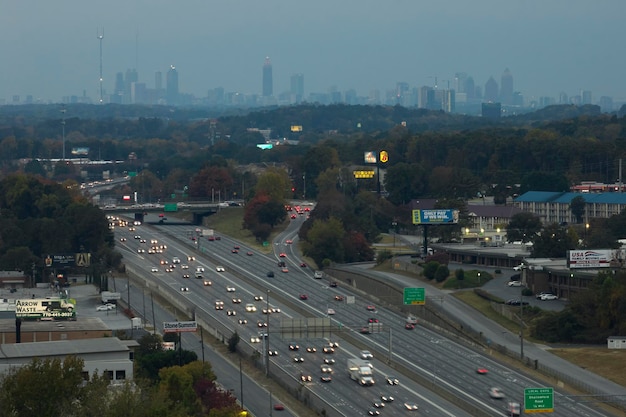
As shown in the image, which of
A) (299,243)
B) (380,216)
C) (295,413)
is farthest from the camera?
(380,216)

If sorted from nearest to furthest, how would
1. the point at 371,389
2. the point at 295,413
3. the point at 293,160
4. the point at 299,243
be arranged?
the point at 295,413
the point at 371,389
the point at 299,243
the point at 293,160

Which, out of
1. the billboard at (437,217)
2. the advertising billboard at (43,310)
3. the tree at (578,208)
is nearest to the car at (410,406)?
the advertising billboard at (43,310)

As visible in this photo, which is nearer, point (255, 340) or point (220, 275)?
point (255, 340)

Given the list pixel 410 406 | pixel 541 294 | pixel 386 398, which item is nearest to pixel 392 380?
pixel 386 398

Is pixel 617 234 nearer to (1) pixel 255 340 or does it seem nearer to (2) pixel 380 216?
(2) pixel 380 216

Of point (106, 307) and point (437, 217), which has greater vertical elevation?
point (437, 217)

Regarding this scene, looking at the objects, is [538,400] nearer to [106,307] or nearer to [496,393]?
[496,393]

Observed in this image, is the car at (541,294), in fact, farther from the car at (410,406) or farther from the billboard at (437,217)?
the car at (410,406)

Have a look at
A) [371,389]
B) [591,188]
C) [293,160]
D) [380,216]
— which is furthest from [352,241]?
[293,160]
